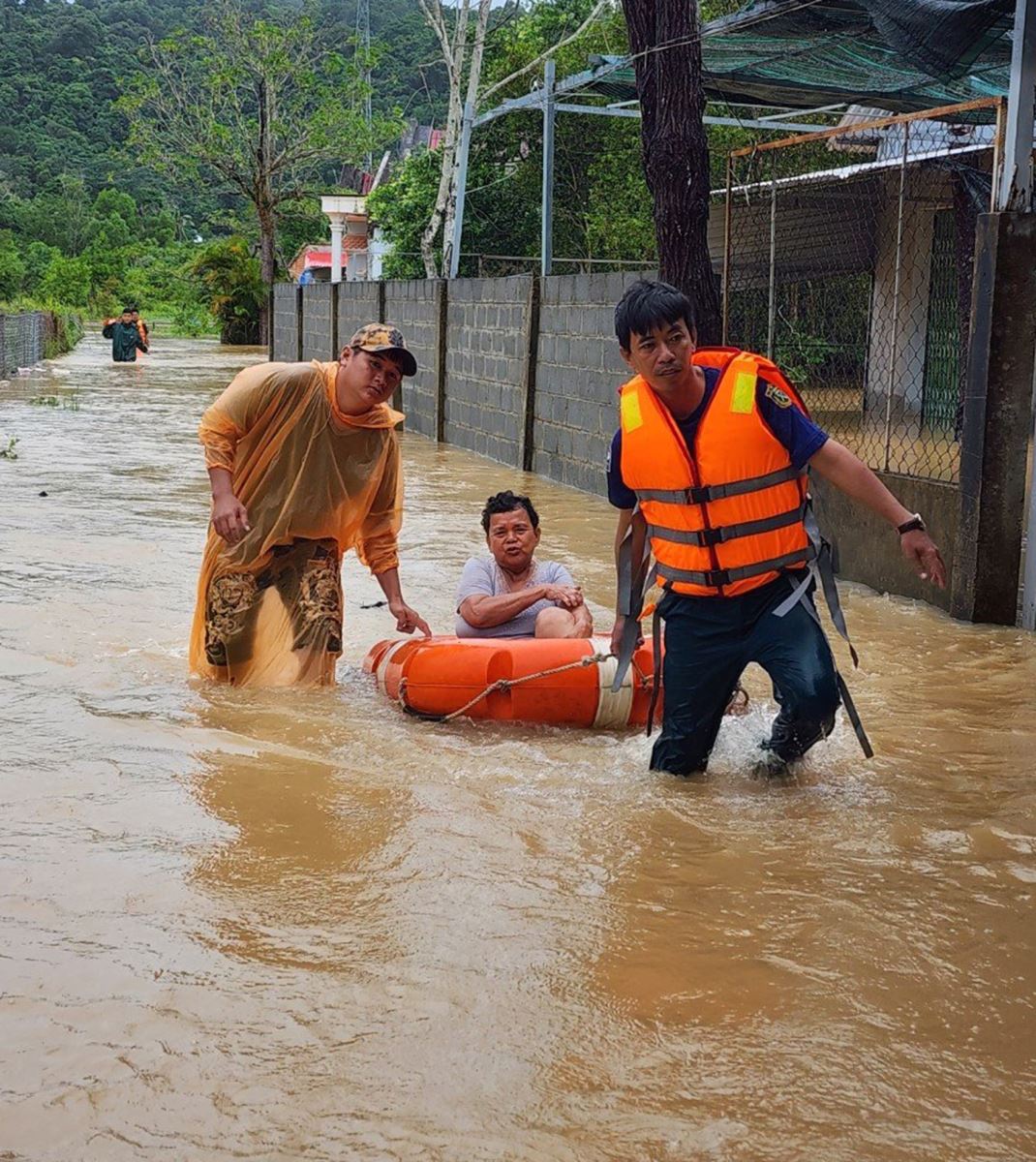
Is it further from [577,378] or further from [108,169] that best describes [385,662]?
[108,169]

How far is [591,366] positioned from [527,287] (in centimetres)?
216

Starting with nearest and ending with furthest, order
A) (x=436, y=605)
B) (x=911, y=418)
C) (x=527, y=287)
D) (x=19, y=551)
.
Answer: (x=436, y=605) < (x=19, y=551) < (x=911, y=418) < (x=527, y=287)

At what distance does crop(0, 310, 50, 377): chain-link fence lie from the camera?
3014cm

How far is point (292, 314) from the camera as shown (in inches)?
1190

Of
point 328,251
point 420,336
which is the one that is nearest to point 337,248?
point 328,251

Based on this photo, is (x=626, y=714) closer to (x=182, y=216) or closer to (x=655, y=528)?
(x=655, y=528)

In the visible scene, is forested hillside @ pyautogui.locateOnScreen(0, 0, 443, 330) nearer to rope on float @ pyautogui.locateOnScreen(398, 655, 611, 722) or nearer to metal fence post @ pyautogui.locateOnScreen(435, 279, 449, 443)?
metal fence post @ pyautogui.locateOnScreen(435, 279, 449, 443)

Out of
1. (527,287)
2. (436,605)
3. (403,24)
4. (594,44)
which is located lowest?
(436,605)

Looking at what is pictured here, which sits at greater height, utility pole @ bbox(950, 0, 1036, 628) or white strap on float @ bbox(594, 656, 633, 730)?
utility pole @ bbox(950, 0, 1036, 628)

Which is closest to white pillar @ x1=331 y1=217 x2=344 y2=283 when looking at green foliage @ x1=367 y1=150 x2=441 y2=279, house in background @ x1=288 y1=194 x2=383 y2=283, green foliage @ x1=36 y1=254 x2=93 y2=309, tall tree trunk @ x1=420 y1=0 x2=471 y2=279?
house in background @ x1=288 y1=194 x2=383 y2=283

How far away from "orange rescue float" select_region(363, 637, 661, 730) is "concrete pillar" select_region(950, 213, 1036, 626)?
2962 mm

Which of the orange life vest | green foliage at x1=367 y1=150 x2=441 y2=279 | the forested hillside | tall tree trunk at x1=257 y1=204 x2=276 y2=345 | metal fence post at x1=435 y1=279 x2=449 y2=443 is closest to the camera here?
the orange life vest

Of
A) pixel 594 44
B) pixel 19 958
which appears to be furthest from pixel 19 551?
pixel 594 44

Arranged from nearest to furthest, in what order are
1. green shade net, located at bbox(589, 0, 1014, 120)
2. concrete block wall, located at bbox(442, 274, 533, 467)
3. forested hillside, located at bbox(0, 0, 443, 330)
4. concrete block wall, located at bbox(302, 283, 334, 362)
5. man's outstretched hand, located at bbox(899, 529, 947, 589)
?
man's outstretched hand, located at bbox(899, 529, 947, 589) < green shade net, located at bbox(589, 0, 1014, 120) < concrete block wall, located at bbox(442, 274, 533, 467) < concrete block wall, located at bbox(302, 283, 334, 362) < forested hillside, located at bbox(0, 0, 443, 330)
